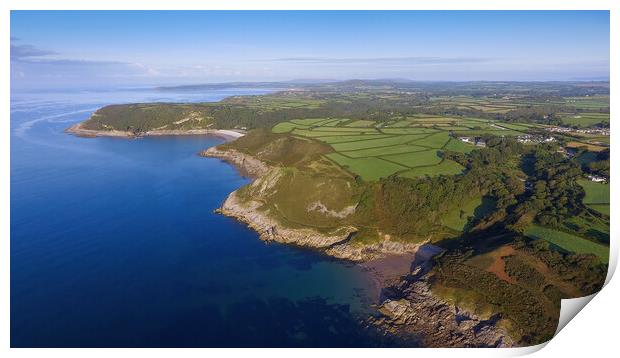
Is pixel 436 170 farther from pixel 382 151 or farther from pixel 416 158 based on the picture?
pixel 382 151

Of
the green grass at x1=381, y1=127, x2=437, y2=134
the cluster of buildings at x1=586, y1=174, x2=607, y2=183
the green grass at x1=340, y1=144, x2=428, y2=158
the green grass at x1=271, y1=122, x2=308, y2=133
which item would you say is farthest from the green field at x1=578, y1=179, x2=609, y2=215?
the green grass at x1=271, y1=122, x2=308, y2=133

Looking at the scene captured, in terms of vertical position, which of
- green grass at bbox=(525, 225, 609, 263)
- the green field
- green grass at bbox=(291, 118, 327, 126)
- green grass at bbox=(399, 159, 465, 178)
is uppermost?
green grass at bbox=(291, 118, 327, 126)

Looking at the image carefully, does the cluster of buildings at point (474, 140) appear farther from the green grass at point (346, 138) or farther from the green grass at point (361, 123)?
the green grass at point (361, 123)

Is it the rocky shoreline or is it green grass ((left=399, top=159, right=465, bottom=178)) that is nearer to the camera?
the rocky shoreline

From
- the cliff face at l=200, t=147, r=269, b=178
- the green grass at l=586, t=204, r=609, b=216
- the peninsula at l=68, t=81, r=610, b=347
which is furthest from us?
the cliff face at l=200, t=147, r=269, b=178

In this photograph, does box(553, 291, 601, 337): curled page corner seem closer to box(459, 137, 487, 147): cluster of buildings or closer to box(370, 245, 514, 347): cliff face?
box(370, 245, 514, 347): cliff face

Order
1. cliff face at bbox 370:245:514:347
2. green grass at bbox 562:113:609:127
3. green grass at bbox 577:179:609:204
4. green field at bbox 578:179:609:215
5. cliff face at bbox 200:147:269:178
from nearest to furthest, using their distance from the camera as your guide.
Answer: cliff face at bbox 370:245:514:347 → green field at bbox 578:179:609:215 → green grass at bbox 577:179:609:204 → cliff face at bbox 200:147:269:178 → green grass at bbox 562:113:609:127

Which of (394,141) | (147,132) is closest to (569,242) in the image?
(394,141)
